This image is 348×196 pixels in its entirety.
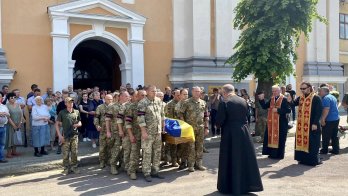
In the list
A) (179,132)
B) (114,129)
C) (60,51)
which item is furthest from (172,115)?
(60,51)

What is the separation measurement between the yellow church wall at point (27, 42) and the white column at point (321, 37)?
44.0 feet

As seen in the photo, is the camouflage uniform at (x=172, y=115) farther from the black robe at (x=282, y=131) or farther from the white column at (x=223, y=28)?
the white column at (x=223, y=28)

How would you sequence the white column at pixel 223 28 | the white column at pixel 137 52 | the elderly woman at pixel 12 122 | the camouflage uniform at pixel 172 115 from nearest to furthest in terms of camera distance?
the camouflage uniform at pixel 172 115 < the elderly woman at pixel 12 122 < the white column at pixel 137 52 < the white column at pixel 223 28

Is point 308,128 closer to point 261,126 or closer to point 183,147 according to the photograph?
point 183,147

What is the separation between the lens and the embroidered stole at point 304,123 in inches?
348

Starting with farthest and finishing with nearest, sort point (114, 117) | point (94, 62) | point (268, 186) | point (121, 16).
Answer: point (94, 62) < point (121, 16) < point (114, 117) < point (268, 186)

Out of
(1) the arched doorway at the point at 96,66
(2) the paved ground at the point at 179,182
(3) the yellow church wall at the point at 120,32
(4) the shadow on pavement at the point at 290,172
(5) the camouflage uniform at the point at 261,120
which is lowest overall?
(2) the paved ground at the point at 179,182

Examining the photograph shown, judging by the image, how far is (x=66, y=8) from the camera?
1361 centimetres

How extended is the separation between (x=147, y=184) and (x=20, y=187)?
2.39 meters

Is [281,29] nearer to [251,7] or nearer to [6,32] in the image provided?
[251,7]

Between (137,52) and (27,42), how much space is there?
4061mm

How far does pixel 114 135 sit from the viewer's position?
8375 mm

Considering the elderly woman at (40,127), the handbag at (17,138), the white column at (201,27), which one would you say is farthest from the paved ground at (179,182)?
the white column at (201,27)

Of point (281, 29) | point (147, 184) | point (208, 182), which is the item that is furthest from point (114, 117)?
point (281, 29)
